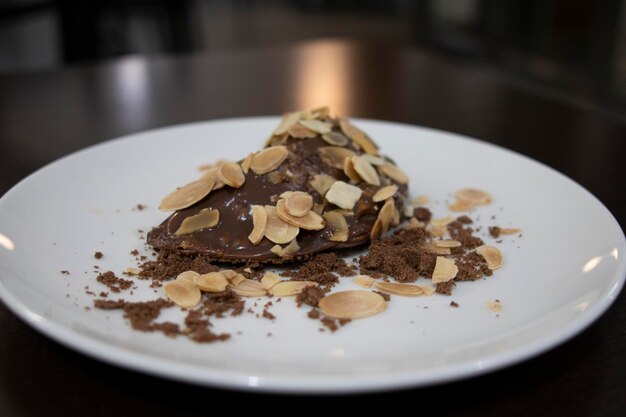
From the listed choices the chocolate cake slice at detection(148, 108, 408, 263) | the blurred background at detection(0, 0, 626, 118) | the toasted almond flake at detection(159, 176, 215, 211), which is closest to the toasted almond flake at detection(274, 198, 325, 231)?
the chocolate cake slice at detection(148, 108, 408, 263)

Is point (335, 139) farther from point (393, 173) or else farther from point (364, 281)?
point (364, 281)

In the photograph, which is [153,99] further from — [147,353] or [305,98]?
[147,353]

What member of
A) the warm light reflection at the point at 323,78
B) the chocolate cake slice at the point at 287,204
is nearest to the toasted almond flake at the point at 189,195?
the chocolate cake slice at the point at 287,204

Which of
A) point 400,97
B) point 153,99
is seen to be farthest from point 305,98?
point 153,99

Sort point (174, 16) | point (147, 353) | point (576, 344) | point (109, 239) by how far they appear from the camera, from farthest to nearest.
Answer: point (174, 16) < point (109, 239) < point (576, 344) < point (147, 353)

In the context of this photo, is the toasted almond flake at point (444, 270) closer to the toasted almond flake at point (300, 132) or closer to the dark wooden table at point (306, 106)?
the dark wooden table at point (306, 106)

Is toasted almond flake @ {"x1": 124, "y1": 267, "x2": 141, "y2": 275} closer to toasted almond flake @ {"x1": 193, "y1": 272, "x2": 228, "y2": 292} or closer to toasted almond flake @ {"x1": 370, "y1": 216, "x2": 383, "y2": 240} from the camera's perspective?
toasted almond flake @ {"x1": 193, "y1": 272, "x2": 228, "y2": 292}
